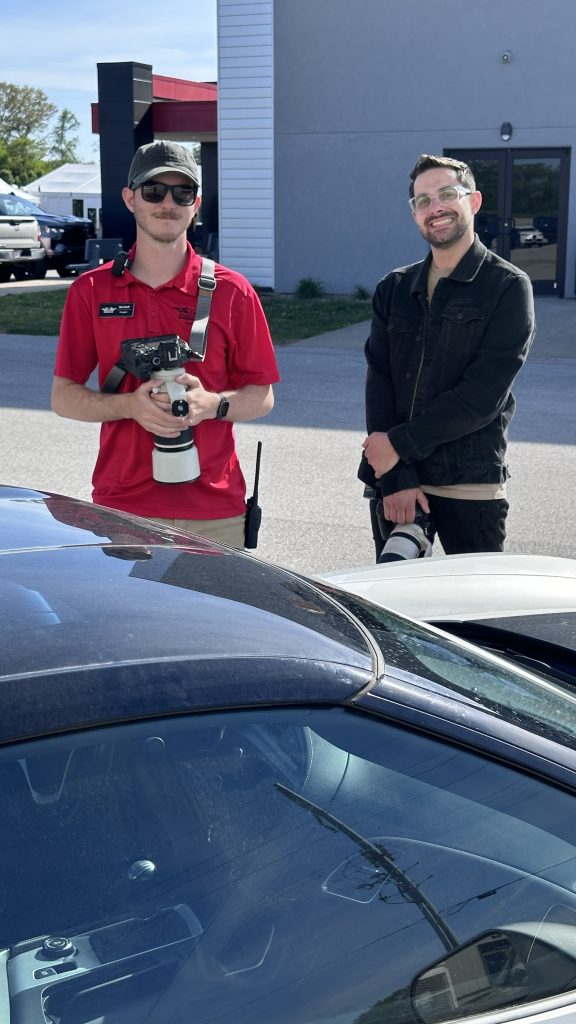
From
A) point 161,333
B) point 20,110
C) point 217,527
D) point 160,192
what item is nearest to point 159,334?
point 161,333

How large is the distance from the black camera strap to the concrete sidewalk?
400 inches

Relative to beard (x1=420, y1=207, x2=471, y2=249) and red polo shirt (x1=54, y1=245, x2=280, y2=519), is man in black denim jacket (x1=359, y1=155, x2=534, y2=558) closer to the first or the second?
beard (x1=420, y1=207, x2=471, y2=249)

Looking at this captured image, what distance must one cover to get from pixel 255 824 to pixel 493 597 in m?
1.64

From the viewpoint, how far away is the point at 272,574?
82.7 inches

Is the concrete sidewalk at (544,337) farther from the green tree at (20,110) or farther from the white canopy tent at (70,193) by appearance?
the green tree at (20,110)

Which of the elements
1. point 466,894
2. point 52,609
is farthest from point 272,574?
point 466,894

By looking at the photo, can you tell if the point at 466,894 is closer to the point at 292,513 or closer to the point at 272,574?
the point at 272,574

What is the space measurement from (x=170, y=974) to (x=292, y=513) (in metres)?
5.55

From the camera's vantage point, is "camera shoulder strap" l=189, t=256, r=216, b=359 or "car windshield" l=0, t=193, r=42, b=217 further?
"car windshield" l=0, t=193, r=42, b=217

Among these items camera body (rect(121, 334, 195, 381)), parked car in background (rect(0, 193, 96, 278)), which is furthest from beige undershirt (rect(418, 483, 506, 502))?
parked car in background (rect(0, 193, 96, 278))

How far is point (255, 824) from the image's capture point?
1.56 metres

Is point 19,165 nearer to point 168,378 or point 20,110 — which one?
point 20,110

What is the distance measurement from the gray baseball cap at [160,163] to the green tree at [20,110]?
3766 inches

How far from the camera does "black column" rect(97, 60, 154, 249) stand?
2358 cm
